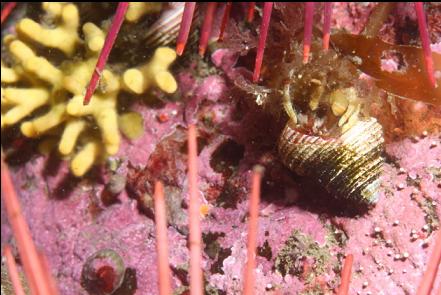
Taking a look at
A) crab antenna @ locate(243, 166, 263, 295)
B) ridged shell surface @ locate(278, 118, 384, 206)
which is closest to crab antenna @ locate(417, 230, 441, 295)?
crab antenna @ locate(243, 166, 263, 295)

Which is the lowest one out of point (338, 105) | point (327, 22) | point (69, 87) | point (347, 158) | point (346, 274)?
point (346, 274)

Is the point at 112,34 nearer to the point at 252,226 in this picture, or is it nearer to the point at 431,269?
the point at 252,226

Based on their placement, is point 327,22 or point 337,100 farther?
point 337,100

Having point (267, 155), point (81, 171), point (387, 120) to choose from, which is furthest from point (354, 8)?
point (81, 171)

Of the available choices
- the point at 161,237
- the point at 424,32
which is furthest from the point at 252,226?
the point at 424,32

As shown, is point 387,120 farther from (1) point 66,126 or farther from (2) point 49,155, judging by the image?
(2) point 49,155

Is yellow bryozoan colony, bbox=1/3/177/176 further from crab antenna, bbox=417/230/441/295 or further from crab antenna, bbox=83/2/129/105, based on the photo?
crab antenna, bbox=417/230/441/295
